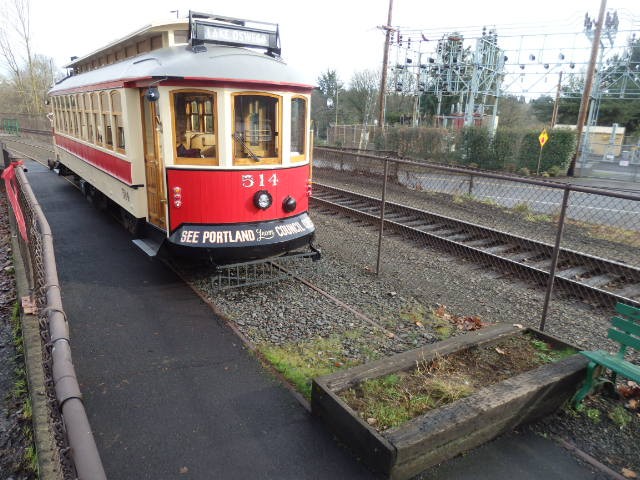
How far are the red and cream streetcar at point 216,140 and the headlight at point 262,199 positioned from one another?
0.04ft

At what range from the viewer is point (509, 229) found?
9906mm

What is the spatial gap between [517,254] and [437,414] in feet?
18.0

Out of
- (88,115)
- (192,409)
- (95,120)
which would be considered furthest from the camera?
(88,115)

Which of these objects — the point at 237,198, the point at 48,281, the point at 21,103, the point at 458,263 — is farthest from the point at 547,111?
the point at 21,103

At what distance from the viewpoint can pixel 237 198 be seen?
19.8 ft

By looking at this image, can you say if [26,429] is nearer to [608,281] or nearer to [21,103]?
[608,281]

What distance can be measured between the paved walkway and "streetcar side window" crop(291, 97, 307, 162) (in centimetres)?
243

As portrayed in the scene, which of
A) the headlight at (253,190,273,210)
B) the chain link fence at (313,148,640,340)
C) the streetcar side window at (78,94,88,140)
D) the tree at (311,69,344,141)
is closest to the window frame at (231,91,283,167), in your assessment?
the headlight at (253,190,273,210)

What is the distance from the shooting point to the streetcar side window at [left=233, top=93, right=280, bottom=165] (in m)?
5.93

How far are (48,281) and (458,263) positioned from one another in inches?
248

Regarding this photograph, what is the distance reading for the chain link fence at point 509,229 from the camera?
6.43 m

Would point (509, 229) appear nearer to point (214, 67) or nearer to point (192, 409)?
point (214, 67)

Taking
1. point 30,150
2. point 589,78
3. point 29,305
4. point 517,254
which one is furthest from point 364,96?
point 29,305

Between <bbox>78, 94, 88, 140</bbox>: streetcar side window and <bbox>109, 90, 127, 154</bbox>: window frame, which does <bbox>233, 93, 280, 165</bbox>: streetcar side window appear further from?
<bbox>78, 94, 88, 140</bbox>: streetcar side window
